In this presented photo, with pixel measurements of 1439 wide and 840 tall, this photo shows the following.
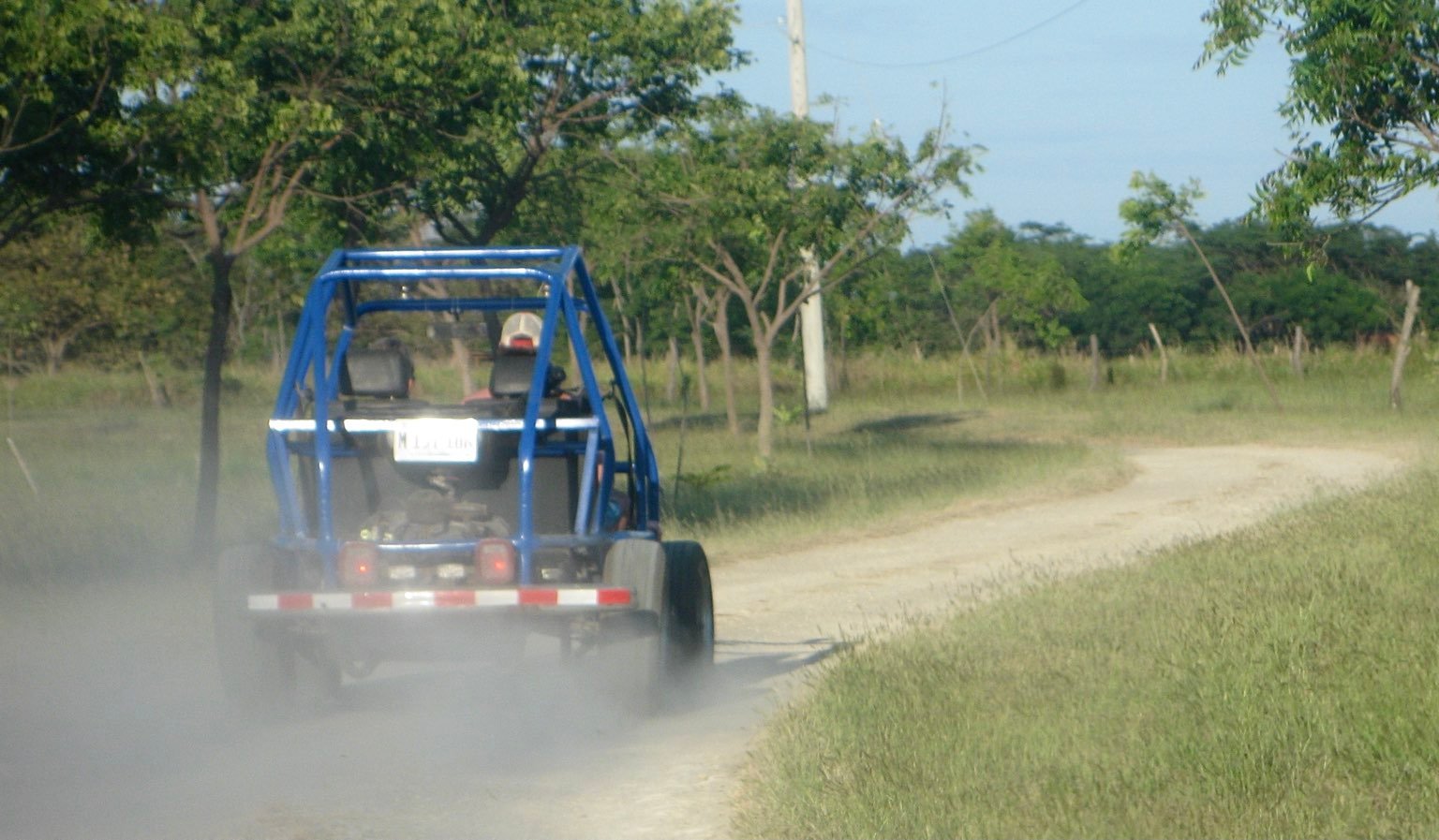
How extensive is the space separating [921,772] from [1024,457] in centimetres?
1731

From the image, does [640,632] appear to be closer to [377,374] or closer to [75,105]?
[377,374]

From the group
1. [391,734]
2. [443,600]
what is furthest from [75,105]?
[443,600]

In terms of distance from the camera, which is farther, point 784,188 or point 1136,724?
point 784,188

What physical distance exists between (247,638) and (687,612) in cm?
199

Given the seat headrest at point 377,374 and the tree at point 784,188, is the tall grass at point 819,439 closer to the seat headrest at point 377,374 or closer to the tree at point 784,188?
the tree at point 784,188

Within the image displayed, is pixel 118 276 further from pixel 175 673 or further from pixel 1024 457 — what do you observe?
pixel 175 673

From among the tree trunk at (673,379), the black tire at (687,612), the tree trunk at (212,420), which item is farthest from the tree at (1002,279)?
the black tire at (687,612)

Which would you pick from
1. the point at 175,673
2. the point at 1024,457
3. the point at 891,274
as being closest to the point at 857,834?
the point at 175,673

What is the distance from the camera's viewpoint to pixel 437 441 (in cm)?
729

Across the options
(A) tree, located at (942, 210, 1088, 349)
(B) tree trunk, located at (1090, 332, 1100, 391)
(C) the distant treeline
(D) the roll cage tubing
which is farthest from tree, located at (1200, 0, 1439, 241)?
(A) tree, located at (942, 210, 1088, 349)

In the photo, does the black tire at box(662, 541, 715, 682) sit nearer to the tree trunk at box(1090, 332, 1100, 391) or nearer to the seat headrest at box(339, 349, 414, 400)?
the seat headrest at box(339, 349, 414, 400)

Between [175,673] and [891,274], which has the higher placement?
[891,274]

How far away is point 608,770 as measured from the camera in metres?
6.50

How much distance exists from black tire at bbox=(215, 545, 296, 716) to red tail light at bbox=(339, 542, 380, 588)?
37 centimetres
